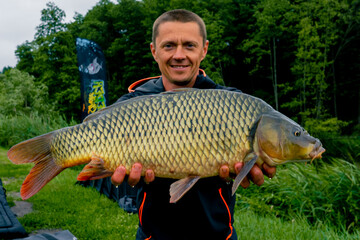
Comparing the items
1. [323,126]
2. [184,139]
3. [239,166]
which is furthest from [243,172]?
[323,126]

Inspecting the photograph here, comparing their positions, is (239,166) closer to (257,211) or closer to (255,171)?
(255,171)

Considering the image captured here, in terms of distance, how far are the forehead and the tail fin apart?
0.90m

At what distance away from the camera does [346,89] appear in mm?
22594

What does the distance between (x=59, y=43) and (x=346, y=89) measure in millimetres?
21155

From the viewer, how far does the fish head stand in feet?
5.08

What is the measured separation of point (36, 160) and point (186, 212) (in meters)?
0.84

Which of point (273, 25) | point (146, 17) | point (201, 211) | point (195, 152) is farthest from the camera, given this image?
point (146, 17)

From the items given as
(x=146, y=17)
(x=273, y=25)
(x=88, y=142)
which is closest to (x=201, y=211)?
(x=88, y=142)

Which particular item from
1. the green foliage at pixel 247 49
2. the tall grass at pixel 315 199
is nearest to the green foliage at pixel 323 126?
the green foliage at pixel 247 49

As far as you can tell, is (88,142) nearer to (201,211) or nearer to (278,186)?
(201,211)

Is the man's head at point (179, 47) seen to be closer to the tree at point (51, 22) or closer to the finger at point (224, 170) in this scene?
the finger at point (224, 170)

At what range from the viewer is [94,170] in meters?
1.60

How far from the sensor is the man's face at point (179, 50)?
2.02 m

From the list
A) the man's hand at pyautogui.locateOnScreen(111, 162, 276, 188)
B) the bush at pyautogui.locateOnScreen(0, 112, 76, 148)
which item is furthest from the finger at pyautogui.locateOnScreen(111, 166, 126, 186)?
the bush at pyautogui.locateOnScreen(0, 112, 76, 148)
